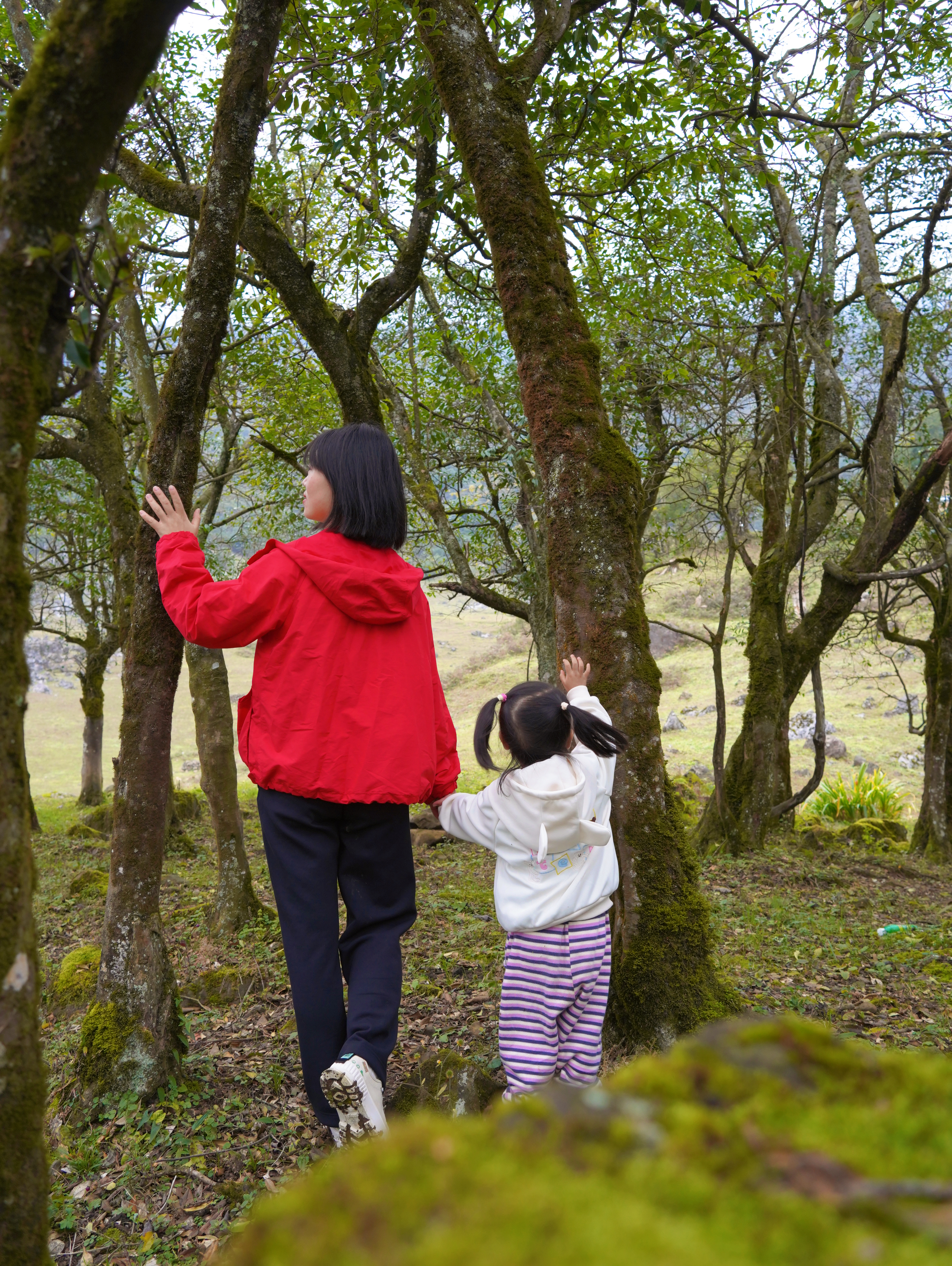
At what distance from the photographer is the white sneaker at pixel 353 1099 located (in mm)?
2676

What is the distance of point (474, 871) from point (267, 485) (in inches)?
323

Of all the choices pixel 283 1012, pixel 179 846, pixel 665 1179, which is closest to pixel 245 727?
pixel 283 1012

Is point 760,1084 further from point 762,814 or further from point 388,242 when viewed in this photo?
point 388,242

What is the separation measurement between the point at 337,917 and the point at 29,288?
2.13 metres

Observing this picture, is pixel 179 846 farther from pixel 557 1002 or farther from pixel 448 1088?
pixel 557 1002

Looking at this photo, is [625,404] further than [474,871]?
Yes

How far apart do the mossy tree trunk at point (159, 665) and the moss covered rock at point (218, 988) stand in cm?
119

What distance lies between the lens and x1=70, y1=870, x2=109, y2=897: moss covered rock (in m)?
8.54

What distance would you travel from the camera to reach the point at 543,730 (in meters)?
3.08

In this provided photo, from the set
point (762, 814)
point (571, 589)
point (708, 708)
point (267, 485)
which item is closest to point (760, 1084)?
point (571, 589)

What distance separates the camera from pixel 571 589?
3336 mm

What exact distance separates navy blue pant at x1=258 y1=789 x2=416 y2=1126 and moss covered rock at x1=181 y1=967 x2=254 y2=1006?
1.79 m

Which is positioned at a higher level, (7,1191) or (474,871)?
(7,1191)

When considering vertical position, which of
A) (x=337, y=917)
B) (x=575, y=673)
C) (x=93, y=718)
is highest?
(x=575, y=673)
